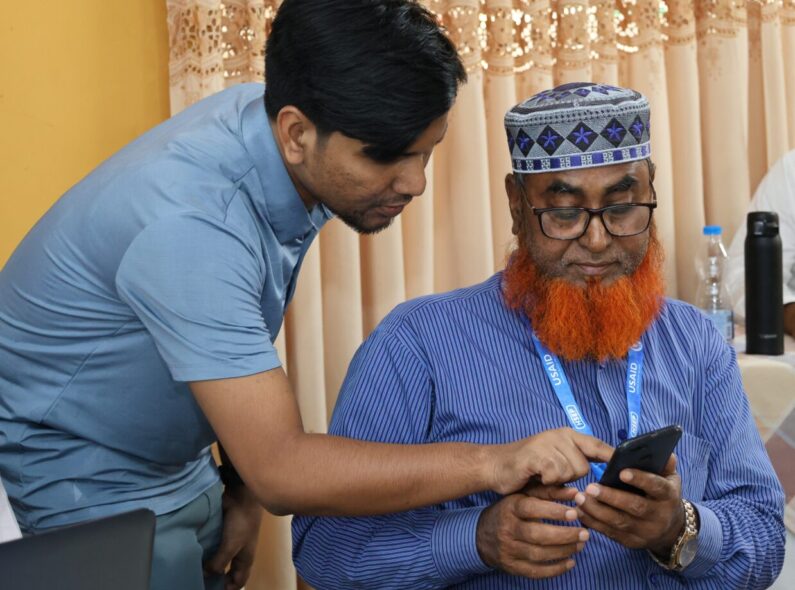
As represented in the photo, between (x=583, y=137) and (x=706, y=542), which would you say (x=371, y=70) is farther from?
(x=706, y=542)

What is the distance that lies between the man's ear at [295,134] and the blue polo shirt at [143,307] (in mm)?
34

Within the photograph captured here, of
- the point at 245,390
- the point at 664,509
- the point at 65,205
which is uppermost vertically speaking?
the point at 65,205

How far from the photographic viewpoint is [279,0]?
109 inches

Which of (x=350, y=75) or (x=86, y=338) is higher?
(x=350, y=75)

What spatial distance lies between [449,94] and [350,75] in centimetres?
15

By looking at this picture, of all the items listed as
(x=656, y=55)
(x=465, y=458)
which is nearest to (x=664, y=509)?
(x=465, y=458)

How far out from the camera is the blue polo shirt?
144 cm

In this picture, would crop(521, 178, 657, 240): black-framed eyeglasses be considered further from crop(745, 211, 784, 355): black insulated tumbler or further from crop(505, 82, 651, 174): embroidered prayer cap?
crop(745, 211, 784, 355): black insulated tumbler

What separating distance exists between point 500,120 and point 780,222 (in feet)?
2.81

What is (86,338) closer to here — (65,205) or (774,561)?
(65,205)

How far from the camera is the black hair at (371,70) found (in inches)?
58.5

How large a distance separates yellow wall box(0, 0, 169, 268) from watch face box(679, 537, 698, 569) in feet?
5.84

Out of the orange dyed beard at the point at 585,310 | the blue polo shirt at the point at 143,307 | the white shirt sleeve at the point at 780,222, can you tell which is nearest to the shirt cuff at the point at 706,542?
the orange dyed beard at the point at 585,310

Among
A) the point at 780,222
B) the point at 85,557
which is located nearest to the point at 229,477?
the point at 85,557
